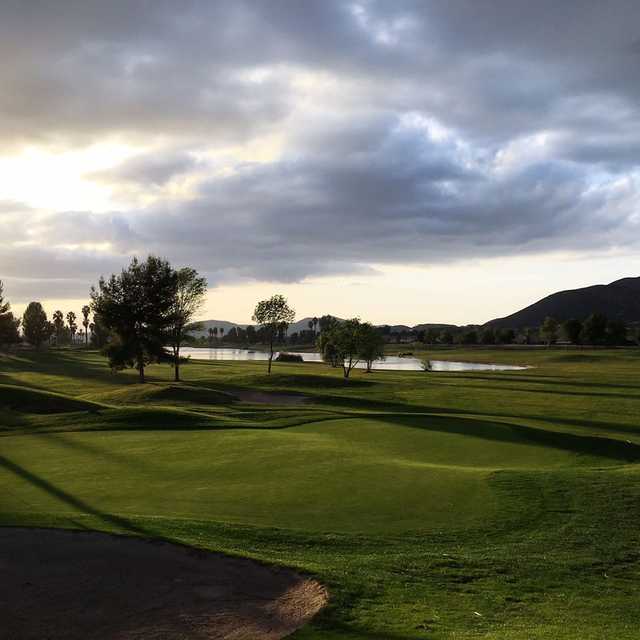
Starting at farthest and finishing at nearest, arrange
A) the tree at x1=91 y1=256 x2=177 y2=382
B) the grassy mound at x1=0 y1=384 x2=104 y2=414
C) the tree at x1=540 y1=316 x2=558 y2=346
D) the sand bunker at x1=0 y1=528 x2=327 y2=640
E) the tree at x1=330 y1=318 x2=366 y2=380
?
the tree at x1=540 y1=316 x2=558 y2=346 < the tree at x1=330 y1=318 x2=366 y2=380 < the tree at x1=91 y1=256 x2=177 y2=382 < the grassy mound at x1=0 y1=384 x2=104 y2=414 < the sand bunker at x1=0 y1=528 x2=327 y2=640

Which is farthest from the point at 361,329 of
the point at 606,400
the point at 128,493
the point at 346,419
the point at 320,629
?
the point at 320,629

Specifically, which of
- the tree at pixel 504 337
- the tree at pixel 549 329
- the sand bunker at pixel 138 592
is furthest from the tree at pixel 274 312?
the tree at pixel 504 337

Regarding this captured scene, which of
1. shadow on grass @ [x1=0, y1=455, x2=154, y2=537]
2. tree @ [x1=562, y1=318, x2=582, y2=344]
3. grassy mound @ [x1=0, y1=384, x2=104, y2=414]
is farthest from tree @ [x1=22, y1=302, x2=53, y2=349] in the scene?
shadow on grass @ [x1=0, y1=455, x2=154, y2=537]

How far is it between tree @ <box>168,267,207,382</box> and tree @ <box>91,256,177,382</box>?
1.75 metres

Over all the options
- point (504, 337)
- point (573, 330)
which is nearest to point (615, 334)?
point (573, 330)

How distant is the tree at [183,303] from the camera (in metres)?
69.7

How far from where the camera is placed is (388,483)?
17953 millimetres

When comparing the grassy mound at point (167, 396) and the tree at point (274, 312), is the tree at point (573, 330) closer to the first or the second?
the tree at point (274, 312)

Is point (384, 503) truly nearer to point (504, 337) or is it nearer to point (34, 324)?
point (34, 324)

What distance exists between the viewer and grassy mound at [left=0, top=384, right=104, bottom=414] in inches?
1534

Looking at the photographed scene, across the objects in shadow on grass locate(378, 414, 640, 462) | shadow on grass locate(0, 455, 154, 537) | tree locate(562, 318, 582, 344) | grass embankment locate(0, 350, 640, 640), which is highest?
tree locate(562, 318, 582, 344)

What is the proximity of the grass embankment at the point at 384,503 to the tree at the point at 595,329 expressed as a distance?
129 m

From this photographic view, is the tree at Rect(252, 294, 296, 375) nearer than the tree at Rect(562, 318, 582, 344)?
Yes

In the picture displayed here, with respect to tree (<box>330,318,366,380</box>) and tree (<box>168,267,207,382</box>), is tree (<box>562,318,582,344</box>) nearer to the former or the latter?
tree (<box>330,318,366,380</box>)
